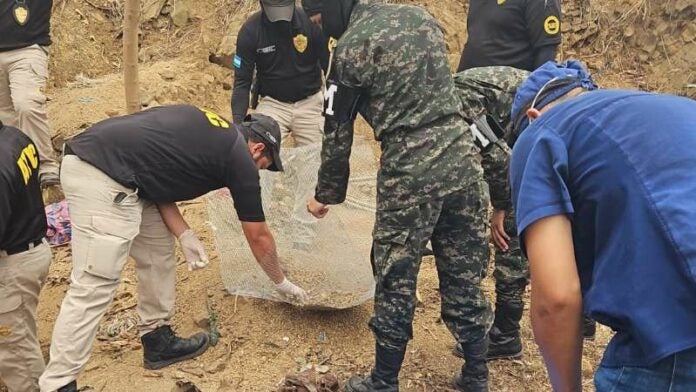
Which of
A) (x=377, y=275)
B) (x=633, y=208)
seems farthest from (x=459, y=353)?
(x=633, y=208)

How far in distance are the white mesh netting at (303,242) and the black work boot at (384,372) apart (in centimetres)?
54

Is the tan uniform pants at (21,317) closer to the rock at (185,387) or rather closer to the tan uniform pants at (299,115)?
the rock at (185,387)

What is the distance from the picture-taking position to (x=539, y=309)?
156 cm

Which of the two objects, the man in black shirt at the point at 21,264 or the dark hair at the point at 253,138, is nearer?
the man in black shirt at the point at 21,264

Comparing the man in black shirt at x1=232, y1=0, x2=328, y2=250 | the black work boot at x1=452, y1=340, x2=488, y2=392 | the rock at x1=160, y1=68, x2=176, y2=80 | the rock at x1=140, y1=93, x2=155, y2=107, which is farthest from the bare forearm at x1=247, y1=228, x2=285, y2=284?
the rock at x1=160, y1=68, x2=176, y2=80

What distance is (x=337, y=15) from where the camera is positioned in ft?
9.43

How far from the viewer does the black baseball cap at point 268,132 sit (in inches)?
126

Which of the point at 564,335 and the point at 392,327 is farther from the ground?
the point at 564,335

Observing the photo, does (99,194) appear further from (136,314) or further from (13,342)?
(136,314)

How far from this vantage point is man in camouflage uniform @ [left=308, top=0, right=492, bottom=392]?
2.67 meters

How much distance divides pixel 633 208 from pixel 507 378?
213 cm

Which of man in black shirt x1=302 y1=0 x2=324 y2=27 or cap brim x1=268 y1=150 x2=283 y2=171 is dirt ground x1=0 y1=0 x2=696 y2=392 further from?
man in black shirt x1=302 y1=0 x2=324 y2=27

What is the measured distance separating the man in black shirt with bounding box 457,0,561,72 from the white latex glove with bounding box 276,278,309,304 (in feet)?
6.21

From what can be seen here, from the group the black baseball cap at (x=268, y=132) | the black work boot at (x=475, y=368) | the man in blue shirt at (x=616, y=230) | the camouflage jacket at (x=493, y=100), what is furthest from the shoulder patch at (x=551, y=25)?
the man in blue shirt at (x=616, y=230)
